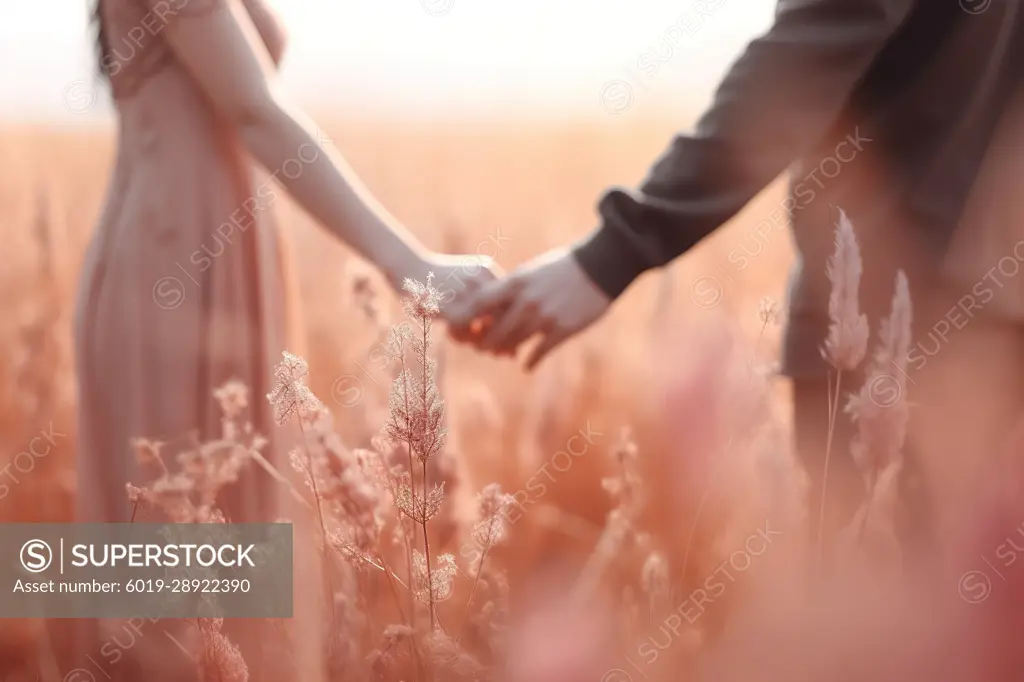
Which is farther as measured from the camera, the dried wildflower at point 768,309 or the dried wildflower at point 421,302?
the dried wildflower at point 768,309

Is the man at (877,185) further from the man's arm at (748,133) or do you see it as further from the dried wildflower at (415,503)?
the dried wildflower at (415,503)

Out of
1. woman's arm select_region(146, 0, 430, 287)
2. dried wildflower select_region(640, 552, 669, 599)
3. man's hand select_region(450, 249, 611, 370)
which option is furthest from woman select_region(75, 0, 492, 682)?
dried wildflower select_region(640, 552, 669, 599)

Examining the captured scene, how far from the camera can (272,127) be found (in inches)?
31.4

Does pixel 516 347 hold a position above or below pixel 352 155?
below

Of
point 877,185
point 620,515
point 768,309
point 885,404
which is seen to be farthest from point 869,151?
point 620,515

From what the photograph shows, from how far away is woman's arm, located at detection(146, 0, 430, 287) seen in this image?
77 cm

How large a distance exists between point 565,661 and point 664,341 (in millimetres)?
372

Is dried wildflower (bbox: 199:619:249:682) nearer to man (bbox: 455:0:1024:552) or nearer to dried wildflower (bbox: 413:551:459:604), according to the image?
dried wildflower (bbox: 413:551:459:604)

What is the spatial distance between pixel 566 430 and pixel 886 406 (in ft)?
1.35

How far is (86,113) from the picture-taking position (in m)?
0.89

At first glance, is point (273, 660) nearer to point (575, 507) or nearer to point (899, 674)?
point (575, 507)

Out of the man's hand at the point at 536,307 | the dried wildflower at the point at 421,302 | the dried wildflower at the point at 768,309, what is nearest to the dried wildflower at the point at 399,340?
the dried wildflower at the point at 421,302

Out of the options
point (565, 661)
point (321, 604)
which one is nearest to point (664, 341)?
point (565, 661)

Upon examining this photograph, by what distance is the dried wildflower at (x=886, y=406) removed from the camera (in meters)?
A: 0.61
